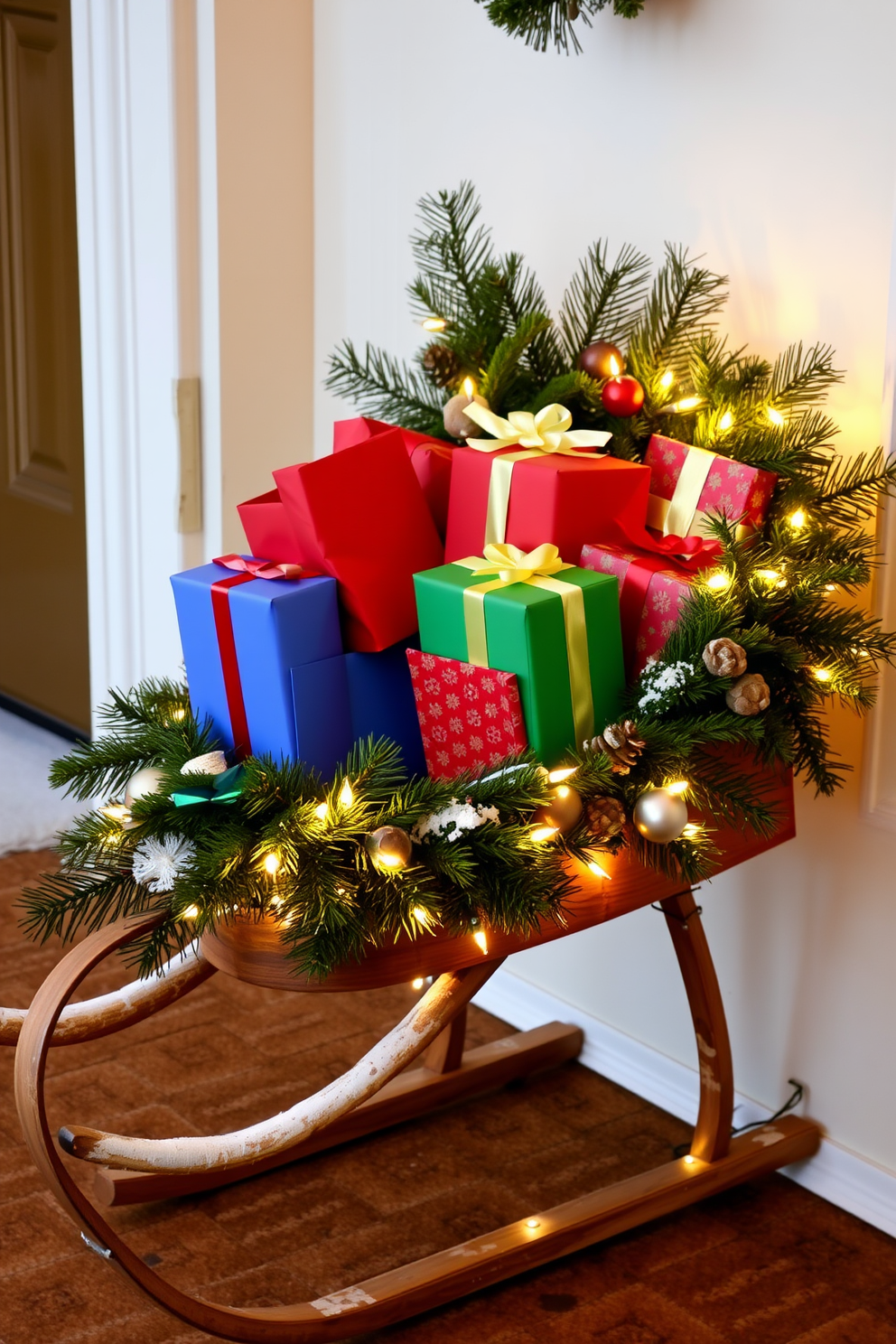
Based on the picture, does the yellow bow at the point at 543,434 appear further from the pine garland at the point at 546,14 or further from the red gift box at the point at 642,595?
the pine garland at the point at 546,14

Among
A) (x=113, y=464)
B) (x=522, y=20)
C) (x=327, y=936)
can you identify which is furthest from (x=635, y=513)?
(x=113, y=464)

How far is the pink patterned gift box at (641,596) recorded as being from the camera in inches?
45.5

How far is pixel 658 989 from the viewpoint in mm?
1707

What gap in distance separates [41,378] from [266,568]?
5.21ft

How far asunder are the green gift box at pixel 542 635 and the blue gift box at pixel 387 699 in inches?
2.2

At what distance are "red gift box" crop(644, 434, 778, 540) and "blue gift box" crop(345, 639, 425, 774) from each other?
28cm

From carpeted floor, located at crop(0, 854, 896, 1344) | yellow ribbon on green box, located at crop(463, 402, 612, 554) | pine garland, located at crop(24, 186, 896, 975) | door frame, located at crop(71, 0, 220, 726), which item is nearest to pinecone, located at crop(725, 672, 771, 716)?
pine garland, located at crop(24, 186, 896, 975)

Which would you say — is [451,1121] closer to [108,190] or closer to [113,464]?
[113,464]

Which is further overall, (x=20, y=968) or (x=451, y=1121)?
(x=20, y=968)

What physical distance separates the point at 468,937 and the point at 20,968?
43.2 inches

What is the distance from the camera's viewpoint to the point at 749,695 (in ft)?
3.61

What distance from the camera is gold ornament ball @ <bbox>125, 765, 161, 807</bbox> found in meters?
1.10

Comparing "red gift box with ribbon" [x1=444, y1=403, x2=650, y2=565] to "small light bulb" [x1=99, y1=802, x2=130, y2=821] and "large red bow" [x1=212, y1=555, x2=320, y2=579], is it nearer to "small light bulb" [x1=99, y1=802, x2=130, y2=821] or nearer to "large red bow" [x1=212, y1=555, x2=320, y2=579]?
"large red bow" [x1=212, y1=555, x2=320, y2=579]

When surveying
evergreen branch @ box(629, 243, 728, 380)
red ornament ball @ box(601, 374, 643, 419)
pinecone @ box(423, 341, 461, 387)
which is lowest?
red ornament ball @ box(601, 374, 643, 419)
